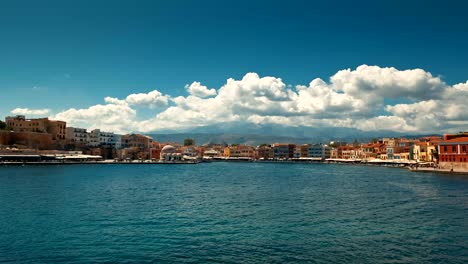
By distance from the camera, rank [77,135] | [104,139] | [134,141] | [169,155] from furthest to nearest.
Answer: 1. [134,141]
2. [104,139]
3. [169,155]
4. [77,135]

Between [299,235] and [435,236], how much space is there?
8291mm

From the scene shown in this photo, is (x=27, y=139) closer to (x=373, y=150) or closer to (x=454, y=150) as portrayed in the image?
(x=454, y=150)

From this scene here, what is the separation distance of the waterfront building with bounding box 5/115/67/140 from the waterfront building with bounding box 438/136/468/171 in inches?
4894

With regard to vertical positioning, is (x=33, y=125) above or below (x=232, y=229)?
above

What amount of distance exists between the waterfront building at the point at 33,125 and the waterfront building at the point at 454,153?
408ft

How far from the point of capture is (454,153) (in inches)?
3413

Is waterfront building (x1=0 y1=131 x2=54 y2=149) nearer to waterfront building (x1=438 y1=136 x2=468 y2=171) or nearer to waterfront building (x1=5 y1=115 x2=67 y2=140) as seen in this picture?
waterfront building (x1=5 y1=115 x2=67 y2=140)

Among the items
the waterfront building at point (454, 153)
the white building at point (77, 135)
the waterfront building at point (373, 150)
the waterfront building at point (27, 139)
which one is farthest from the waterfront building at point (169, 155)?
the waterfront building at point (454, 153)

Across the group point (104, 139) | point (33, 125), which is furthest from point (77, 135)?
point (33, 125)

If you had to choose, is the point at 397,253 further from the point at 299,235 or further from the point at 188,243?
the point at 188,243

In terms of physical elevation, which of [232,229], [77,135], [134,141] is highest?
[77,135]

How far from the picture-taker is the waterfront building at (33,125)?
142375 millimetres

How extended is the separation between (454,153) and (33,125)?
5163 inches

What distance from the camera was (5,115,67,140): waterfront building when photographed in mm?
142375
